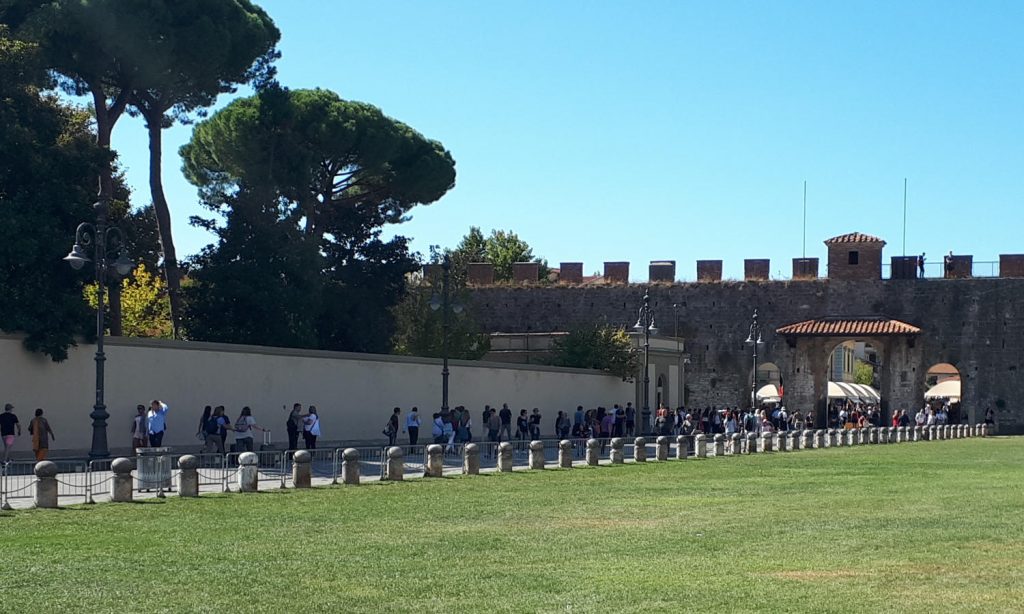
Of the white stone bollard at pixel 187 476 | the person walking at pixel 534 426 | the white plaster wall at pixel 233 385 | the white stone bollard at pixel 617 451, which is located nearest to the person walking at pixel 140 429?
the white plaster wall at pixel 233 385

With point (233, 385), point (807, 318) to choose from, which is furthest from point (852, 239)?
point (233, 385)

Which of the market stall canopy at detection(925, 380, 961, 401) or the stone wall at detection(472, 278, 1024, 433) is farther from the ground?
the stone wall at detection(472, 278, 1024, 433)

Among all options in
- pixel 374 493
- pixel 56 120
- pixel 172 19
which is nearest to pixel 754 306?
pixel 172 19

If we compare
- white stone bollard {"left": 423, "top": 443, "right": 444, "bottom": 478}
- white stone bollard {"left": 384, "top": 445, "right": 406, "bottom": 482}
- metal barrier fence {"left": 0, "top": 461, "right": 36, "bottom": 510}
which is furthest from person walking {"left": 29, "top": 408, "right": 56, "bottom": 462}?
white stone bollard {"left": 423, "top": 443, "right": 444, "bottom": 478}

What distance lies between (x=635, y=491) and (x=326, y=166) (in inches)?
1139

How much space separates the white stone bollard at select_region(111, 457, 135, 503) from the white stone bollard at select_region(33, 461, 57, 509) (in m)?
0.94

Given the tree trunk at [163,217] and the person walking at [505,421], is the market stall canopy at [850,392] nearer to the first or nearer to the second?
the person walking at [505,421]

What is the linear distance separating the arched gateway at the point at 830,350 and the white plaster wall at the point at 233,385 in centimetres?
1962

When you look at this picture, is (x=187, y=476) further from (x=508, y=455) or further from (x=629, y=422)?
(x=629, y=422)

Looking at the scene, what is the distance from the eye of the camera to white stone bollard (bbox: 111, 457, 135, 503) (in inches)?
707

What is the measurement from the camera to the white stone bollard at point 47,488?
668 inches

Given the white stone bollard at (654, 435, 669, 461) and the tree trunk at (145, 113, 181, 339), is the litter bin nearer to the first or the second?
the white stone bollard at (654, 435, 669, 461)

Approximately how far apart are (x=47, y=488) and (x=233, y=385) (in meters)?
14.1

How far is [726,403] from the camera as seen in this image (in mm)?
61875
